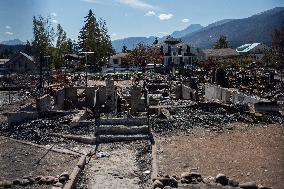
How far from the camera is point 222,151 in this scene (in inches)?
537

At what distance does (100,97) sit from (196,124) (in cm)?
715

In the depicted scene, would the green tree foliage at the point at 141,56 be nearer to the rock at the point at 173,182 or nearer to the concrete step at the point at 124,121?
the concrete step at the point at 124,121

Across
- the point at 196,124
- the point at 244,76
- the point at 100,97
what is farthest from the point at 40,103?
the point at 244,76

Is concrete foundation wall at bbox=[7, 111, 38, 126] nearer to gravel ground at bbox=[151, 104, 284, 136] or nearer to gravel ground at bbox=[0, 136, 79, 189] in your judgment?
gravel ground at bbox=[0, 136, 79, 189]

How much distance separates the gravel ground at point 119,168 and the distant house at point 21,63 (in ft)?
205

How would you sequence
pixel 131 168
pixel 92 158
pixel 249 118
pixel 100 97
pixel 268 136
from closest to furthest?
pixel 131 168 < pixel 92 158 < pixel 268 136 < pixel 249 118 < pixel 100 97

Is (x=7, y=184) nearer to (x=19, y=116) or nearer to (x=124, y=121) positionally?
(x=124, y=121)

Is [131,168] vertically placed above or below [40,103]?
below

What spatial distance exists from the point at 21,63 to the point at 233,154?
6762 centimetres

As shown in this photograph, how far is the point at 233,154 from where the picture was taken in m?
13.2

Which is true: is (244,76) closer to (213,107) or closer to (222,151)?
(213,107)

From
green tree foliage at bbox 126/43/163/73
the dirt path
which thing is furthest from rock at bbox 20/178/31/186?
green tree foliage at bbox 126/43/163/73

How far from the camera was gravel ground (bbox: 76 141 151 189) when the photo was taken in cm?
1170

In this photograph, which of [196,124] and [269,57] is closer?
[196,124]
